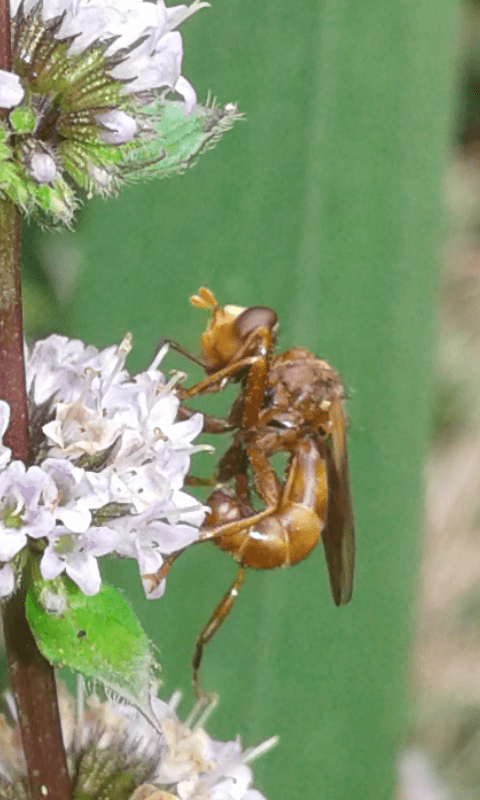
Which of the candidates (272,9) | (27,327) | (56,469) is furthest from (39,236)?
(56,469)

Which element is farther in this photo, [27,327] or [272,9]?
[27,327]

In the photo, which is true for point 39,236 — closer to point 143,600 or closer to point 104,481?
point 143,600

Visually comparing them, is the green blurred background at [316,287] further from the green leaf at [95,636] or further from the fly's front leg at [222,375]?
the green leaf at [95,636]

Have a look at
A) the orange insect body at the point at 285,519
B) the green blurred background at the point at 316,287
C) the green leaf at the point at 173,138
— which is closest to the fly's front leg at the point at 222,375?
the orange insect body at the point at 285,519

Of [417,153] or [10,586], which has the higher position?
[417,153]

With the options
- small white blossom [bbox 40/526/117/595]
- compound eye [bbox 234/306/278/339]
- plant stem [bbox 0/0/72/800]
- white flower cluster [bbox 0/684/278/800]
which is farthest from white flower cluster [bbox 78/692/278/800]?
compound eye [bbox 234/306/278/339]

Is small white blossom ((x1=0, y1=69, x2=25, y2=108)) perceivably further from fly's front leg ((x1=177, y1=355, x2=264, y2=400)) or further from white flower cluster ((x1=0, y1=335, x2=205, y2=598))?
fly's front leg ((x1=177, y1=355, x2=264, y2=400))
